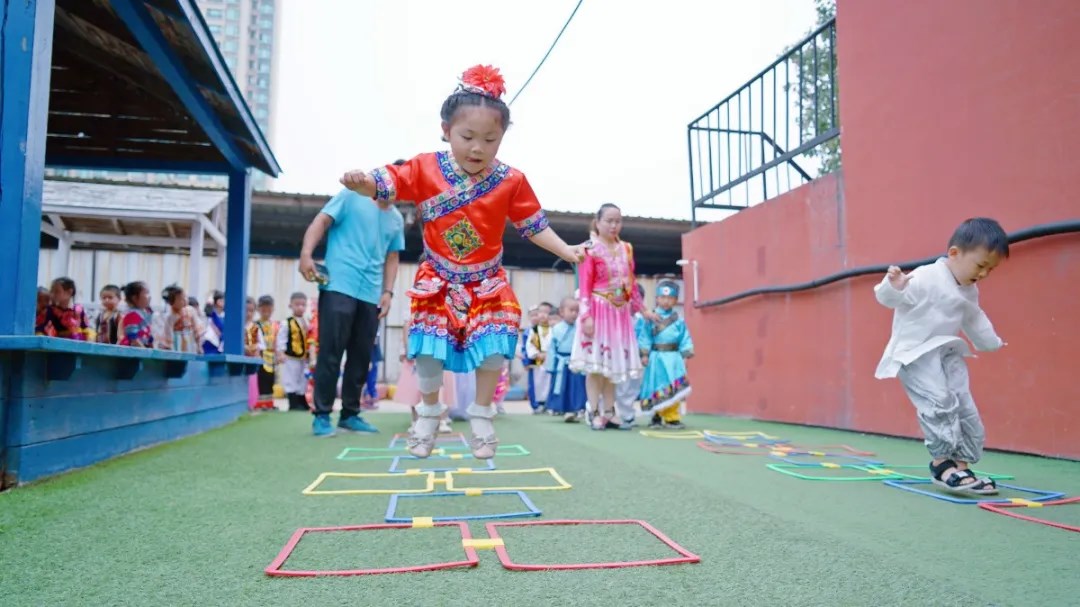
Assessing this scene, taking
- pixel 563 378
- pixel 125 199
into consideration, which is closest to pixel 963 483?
pixel 563 378

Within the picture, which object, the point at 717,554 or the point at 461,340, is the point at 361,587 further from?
the point at 461,340

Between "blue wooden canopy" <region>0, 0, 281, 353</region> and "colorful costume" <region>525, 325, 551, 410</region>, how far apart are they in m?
4.55

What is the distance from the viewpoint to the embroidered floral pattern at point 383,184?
2.72 m

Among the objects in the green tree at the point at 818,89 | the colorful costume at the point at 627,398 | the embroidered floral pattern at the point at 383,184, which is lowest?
the colorful costume at the point at 627,398

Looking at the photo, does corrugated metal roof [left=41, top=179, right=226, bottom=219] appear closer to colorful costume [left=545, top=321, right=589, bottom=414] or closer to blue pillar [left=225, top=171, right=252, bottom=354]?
blue pillar [left=225, top=171, right=252, bottom=354]

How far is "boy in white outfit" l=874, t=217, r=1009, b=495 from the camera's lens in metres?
3.11

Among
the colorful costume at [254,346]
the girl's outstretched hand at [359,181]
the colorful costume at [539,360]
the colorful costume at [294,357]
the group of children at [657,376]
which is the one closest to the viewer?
the girl's outstretched hand at [359,181]

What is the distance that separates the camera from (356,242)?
16.5ft

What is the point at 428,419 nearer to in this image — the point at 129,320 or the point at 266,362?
the point at 129,320

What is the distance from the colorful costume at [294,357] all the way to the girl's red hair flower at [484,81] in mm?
6583

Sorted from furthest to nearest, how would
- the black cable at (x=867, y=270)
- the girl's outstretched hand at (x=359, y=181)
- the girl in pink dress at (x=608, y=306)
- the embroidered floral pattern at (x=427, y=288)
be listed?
the girl in pink dress at (x=608, y=306), the black cable at (x=867, y=270), the embroidered floral pattern at (x=427, y=288), the girl's outstretched hand at (x=359, y=181)

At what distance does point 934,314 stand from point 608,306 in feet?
10.3

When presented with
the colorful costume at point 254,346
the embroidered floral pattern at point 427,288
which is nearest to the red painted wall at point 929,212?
the embroidered floral pattern at point 427,288

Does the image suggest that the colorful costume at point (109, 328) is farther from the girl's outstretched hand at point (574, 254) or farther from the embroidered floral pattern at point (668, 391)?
the girl's outstretched hand at point (574, 254)
